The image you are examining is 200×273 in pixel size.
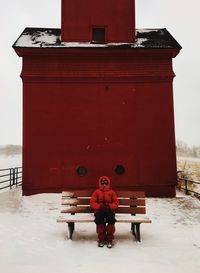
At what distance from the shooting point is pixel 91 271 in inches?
198

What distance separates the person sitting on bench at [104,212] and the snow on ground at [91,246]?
0.70ft

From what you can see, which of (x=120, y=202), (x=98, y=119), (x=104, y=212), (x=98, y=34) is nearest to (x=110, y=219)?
(x=104, y=212)

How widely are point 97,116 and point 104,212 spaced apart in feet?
21.3

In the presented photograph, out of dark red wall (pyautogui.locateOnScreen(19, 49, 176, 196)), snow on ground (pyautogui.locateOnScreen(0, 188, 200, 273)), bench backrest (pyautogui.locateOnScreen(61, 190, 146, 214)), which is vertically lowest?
snow on ground (pyautogui.locateOnScreen(0, 188, 200, 273))

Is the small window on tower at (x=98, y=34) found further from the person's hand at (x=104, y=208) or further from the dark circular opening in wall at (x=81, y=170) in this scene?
the person's hand at (x=104, y=208)

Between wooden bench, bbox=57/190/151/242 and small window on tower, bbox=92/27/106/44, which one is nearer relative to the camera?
wooden bench, bbox=57/190/151/242

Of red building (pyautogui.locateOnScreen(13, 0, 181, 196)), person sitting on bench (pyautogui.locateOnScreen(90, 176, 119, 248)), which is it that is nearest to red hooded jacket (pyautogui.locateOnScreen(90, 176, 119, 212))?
person sitting on bench (pyautogui.locateOnScreen(90, 176, 119, 248))

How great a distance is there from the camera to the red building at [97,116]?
12.3 m

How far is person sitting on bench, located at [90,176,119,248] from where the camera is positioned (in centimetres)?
641

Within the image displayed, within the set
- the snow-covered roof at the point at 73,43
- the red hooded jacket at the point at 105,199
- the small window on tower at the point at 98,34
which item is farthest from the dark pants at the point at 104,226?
the small window on tower at the point at 98,34

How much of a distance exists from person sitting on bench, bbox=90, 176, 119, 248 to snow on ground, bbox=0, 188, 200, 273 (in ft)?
0.70

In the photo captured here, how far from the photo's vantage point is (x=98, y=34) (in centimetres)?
1380

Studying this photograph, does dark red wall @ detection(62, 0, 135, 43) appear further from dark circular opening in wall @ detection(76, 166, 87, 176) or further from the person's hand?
the person's hand

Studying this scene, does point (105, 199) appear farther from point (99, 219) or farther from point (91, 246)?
point (91, 246)
